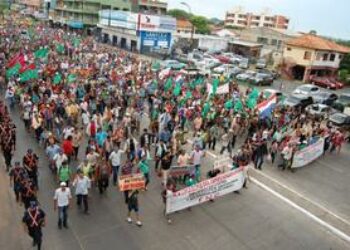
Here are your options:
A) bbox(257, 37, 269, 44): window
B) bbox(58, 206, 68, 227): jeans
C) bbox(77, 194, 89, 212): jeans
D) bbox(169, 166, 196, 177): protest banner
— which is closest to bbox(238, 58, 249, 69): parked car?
bbox(257, 37, 269, 44): window

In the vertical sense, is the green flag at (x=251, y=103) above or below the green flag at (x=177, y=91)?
above

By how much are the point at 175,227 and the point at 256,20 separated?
14768 cm

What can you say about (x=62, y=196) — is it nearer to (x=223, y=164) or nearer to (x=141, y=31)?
A: (x=223, y=164)

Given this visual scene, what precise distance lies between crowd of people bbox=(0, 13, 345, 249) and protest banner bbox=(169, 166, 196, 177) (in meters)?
0.15

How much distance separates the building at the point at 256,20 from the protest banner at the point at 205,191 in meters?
134

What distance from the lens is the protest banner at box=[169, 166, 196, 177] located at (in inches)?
546

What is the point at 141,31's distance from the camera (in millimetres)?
56219

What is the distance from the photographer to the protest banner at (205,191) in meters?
12.5

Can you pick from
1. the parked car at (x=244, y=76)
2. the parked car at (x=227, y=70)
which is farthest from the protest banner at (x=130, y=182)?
the parked car at (x=227, y=70)

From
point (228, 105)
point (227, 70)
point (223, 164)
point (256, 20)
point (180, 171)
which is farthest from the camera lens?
point (256, 20)

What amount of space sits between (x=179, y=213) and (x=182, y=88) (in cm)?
1599

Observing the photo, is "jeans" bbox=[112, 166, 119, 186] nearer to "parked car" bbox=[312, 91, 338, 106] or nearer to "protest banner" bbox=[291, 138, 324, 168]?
"protest banner" bbox=[291, 138, 324, 168]

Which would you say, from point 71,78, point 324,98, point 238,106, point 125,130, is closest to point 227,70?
point 324,98

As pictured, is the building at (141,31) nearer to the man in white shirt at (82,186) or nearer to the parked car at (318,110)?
the parked car at (318,110)
